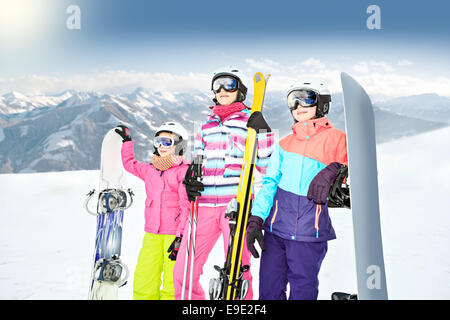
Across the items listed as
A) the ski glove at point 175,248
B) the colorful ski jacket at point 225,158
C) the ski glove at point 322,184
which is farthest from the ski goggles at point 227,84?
the ski glove at point 175,248

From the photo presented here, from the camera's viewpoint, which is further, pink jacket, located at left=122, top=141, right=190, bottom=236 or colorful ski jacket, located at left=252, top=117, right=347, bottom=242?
pink jacket, located at left=122, top=141, right=190, bottom=236

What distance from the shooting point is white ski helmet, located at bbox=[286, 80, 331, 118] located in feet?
7.41

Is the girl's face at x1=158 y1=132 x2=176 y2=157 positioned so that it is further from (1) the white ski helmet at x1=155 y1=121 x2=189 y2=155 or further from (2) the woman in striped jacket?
(2) the woman in striped jacket

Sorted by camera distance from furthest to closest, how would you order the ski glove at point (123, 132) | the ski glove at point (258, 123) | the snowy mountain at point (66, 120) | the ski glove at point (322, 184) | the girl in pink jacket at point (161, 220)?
1. the snowy mountain at point (66, 120)
2. the ski glove at point (123, 132)
3. the girl in pink jacket at point (161, 220)
4. the ski glove at point (258, 123)
5. the ski glove at point (322, 184)

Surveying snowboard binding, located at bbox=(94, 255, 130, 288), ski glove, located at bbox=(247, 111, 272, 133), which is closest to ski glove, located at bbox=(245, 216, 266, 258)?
ski glove, located at bbox=(247, 111, 272, 133)

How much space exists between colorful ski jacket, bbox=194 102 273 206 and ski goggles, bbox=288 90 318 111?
0.28 meters

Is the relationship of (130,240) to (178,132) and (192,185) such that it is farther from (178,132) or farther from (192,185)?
(192,185)

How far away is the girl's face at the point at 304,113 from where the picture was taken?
229cm

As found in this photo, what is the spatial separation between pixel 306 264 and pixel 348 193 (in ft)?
1.55

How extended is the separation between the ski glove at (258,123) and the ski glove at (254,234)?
573 mm

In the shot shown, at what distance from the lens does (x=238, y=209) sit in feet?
7.57

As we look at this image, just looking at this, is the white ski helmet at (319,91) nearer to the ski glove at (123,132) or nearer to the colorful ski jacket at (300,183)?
the colorful ski jacket at (300,183)

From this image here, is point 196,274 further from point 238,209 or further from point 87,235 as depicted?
point 87,235
